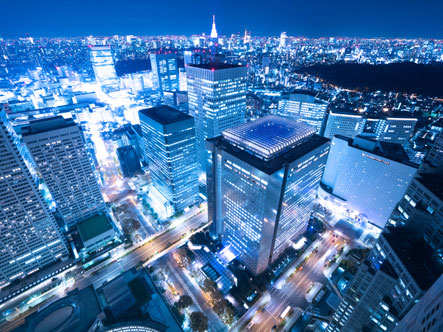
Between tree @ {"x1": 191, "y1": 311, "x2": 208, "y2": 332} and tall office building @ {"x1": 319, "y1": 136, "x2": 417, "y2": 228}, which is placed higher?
tall office building @ {"x1": 319, "y1": 136, "x2": 417, "y2": 228}

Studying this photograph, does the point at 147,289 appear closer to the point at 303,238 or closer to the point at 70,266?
the point at 70,266

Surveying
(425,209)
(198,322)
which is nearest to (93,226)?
(198,322)

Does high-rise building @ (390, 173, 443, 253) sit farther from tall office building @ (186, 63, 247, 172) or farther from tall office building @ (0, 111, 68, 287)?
tall office building @ (0, 111, 68, 287)

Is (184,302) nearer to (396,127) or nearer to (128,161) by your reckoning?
(128,161)

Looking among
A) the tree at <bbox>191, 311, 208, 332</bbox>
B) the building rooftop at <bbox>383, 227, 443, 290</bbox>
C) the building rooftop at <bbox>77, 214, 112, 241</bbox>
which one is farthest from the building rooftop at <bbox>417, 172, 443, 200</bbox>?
the building rooftop at <bbox>77, 214, 112, 241</bbox>

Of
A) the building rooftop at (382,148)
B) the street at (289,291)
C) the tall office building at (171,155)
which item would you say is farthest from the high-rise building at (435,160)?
the tall office building at (171,155)

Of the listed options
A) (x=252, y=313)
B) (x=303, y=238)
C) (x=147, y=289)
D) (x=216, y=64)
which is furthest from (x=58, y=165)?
(x=303, y=238)

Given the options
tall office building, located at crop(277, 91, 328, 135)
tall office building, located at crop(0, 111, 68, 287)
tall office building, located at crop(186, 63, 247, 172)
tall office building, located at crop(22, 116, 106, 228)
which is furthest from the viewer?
tall office building, located at crop(277, 91, 328, 135)
